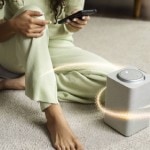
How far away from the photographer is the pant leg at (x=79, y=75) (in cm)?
129

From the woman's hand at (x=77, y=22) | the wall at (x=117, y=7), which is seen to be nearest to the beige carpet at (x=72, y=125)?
the woman's hand at (x=77, y=22)

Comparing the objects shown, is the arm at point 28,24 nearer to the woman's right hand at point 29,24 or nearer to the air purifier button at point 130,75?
the woman's right hand at point 29,24

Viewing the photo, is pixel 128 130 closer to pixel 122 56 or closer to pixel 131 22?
pixel 122 56

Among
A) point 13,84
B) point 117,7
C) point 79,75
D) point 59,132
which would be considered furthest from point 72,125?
point 117,7

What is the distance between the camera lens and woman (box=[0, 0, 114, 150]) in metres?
1.10

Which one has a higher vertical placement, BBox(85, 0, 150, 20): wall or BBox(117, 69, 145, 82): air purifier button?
BBox(117, 69, 145, 82): air purifier button

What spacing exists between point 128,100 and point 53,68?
1.20ft

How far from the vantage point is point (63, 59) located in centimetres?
135

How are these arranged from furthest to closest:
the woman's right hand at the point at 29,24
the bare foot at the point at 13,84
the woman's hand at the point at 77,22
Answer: the bare foot at the point at 13,84, the woman's hand at the point at 77,22, the woman's right hand at the point at 29,24

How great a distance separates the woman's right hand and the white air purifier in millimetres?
274

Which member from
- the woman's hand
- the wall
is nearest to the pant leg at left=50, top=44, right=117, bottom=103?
the woman's hand

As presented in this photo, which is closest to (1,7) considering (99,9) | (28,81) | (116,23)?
(28,81)

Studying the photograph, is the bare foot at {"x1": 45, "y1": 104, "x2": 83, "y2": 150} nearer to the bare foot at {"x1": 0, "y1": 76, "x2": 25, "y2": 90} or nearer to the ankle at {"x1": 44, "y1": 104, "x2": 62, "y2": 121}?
the ankle at {"x1": 44, "y1": 104, "x2": 62, "y2": 121}

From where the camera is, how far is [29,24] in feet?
3.51
